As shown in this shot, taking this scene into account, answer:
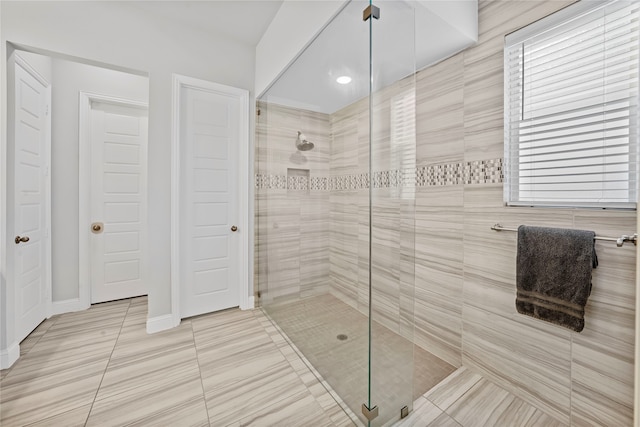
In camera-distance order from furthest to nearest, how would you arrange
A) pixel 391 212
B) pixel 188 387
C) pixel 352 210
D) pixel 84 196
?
pixel 84 196 → pixel 352 210 → pixel 188 387 → pixel 391 212

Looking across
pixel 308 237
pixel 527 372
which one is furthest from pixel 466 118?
pixel 527 372

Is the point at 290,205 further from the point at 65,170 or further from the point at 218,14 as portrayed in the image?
the point at 65,170

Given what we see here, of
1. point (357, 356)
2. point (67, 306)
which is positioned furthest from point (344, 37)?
point (67, 306)

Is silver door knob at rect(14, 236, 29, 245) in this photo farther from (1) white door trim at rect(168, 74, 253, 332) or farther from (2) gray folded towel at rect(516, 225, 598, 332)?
(2) gray folded towel at rect(516, 225, 598, 332)

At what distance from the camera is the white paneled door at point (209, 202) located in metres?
2.47

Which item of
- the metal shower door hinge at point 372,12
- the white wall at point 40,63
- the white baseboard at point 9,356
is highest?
the white wall at point 40,63

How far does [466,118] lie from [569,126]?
0.52 metres

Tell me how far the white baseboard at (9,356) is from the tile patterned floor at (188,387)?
0.14 feet

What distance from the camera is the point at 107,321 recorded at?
2465 mm

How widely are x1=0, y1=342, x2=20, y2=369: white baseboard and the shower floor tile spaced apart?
1.84 meters

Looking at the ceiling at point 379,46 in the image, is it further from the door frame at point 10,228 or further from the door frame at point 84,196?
the door frame at point 84,196

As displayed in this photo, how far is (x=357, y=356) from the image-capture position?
4.92 ft

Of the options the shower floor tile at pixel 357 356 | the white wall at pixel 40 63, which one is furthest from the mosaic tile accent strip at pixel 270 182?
the white wall at pixel 40 63

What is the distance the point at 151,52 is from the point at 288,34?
1183 mm
